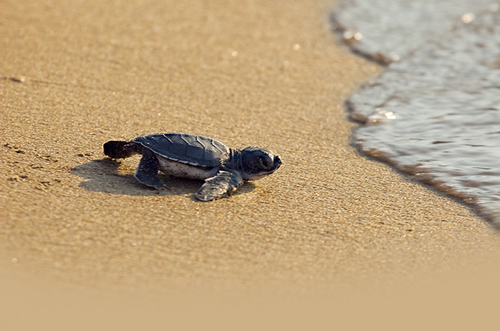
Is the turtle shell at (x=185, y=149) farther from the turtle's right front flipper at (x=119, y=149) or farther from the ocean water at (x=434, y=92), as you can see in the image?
the ocean water at (x=434, y=92)

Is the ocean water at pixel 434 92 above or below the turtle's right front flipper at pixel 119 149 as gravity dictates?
above

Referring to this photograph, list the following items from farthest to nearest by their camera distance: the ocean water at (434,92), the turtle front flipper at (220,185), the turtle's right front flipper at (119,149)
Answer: the ocean water at (434,92)
the turtle's right front flipper at (119,149)
the turtle front flipper at (220,185)

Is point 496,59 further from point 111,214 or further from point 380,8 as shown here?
point 111,214

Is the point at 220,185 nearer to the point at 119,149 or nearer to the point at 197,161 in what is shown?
the point at 197,161

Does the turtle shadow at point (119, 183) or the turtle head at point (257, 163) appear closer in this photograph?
the turtle shadow at point (119, 183)

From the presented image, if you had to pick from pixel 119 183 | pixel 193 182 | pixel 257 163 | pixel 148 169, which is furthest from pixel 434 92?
pixel 119 183

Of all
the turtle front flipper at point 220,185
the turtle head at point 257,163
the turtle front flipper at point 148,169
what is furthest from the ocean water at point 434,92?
the turtle front flipper at point 148,169

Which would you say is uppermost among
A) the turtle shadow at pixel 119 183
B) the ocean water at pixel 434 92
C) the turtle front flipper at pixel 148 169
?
the ocean water at pixel 434 92
